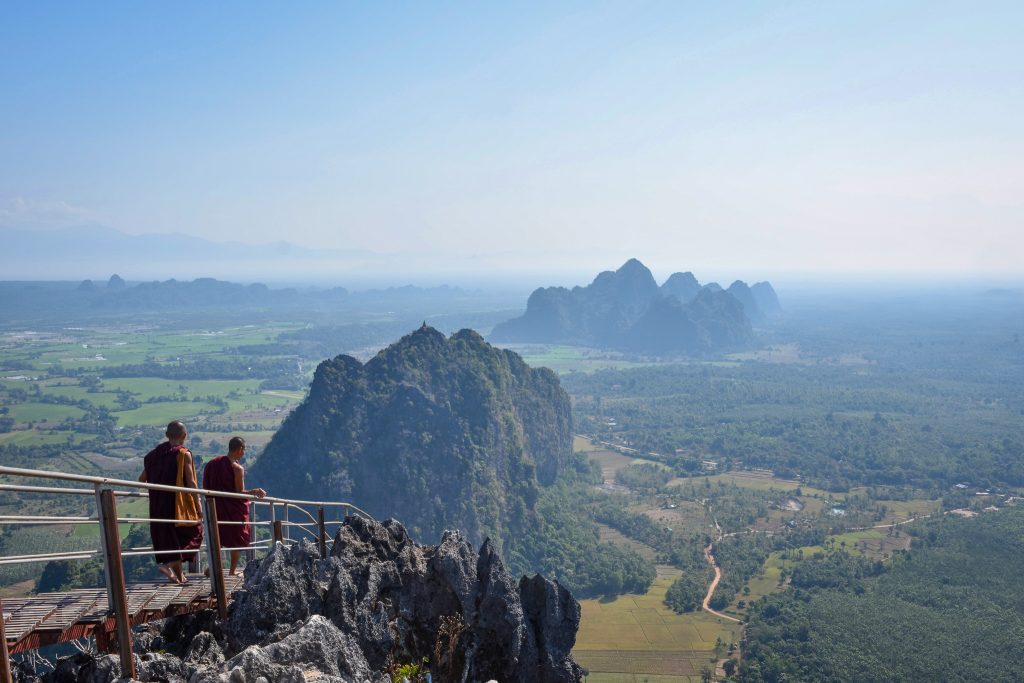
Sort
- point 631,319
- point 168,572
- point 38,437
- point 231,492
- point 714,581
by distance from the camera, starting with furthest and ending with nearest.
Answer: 1. point 631,319
2. point 38,437
3. point 714,581
4. point 231,492
5. point 168,572

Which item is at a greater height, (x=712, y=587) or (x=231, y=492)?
(x=231, y=492)

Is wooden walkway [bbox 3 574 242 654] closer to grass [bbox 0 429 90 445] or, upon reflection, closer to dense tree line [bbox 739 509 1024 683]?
dense tree line [bbox 739 509 1024 683]

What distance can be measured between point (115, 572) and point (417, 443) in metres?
32.3

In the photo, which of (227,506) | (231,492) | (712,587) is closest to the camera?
(231,492)

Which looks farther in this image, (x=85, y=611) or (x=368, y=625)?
(x=368, y=625)

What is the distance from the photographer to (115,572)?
13.1ft

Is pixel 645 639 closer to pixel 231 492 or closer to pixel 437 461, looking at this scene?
pixel 437 461

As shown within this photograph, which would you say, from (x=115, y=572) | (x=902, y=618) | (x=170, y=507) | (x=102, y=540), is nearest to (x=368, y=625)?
(x=170, y=507)

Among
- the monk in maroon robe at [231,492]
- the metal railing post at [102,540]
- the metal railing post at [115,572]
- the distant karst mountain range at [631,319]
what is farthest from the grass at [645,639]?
the distant karst mountain range at [631,319]

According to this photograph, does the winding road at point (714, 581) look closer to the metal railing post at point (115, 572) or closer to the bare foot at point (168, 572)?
the bare foot at point (168, 572)

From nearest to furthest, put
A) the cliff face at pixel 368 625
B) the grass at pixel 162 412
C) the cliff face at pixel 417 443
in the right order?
the cliff face at pixel 368 625 < the cliff face at pixel 417 443 < the grass at pixel 162 412

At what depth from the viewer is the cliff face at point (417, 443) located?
33438 mm

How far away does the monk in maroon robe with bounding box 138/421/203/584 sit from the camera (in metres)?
5.45

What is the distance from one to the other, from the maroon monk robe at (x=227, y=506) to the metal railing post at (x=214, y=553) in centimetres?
100
